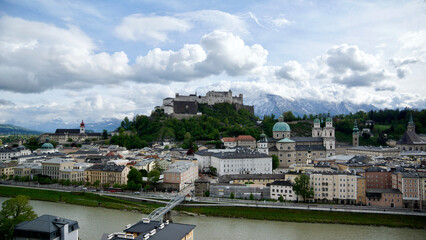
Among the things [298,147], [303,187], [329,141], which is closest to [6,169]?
[303,187]

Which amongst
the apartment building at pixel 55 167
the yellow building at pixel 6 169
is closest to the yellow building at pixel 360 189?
the apartment building at pixel 55 167

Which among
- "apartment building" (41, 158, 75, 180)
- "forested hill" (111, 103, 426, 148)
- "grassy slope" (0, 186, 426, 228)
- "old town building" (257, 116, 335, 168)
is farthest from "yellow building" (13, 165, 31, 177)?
"old town building" (257, 116, 335, 168)

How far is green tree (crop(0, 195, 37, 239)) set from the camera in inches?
747

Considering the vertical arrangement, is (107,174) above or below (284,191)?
above

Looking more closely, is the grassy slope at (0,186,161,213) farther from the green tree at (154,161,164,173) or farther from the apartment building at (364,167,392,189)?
the apartment building at (364,167,392,189)

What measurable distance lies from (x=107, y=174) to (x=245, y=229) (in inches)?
820

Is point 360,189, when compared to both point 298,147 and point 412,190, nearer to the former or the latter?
point 412,190

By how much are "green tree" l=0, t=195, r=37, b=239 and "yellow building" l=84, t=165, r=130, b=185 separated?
18.7m

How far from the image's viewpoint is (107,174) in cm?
4031

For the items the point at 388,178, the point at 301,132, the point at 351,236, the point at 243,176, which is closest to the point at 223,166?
the point at 243,176

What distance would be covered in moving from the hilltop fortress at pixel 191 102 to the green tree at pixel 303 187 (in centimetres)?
5010

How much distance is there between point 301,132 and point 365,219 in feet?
161

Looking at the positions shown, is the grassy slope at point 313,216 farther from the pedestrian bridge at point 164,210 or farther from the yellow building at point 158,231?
the yellow building at point 158,231

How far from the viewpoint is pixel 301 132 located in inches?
2992
